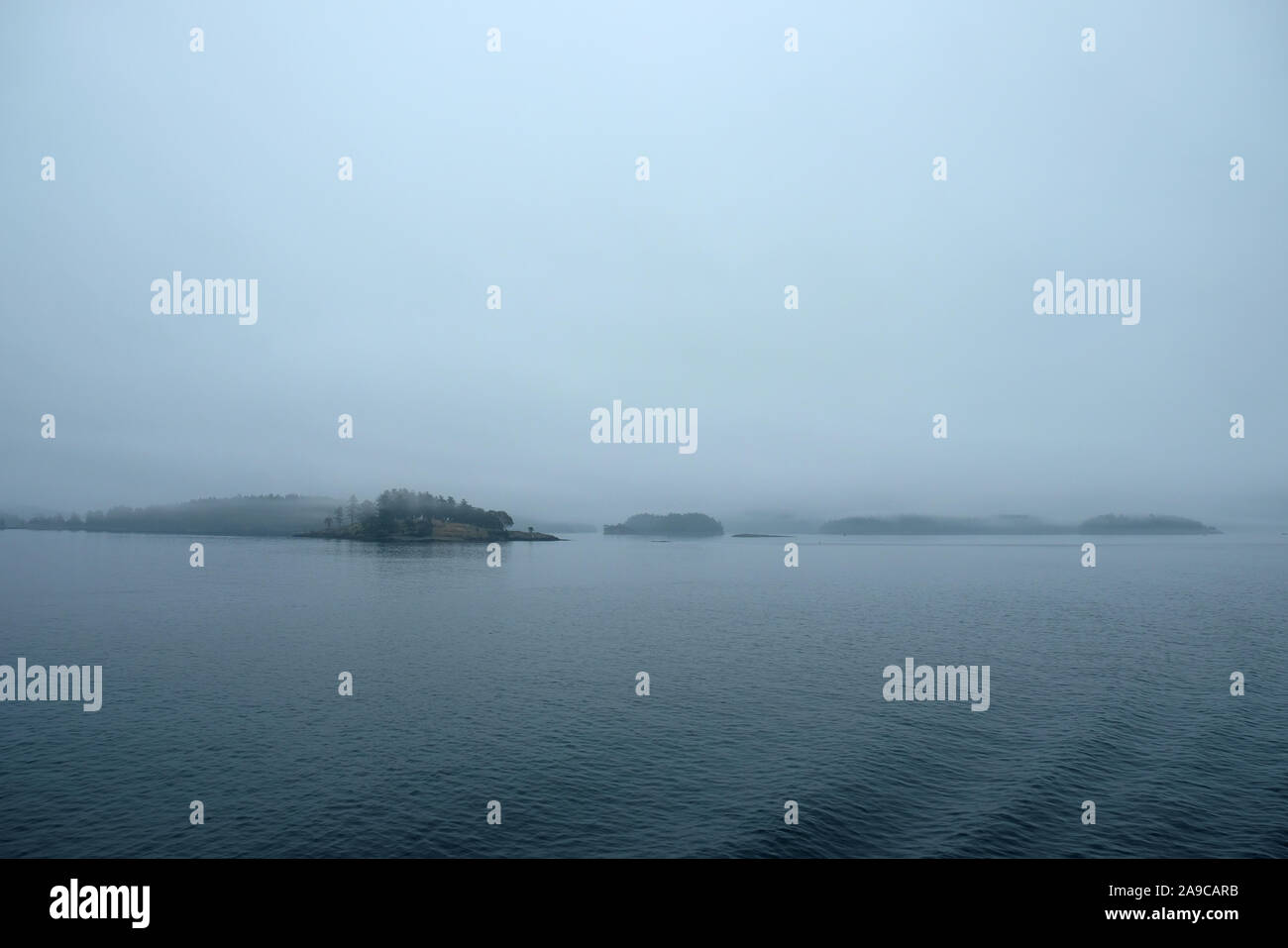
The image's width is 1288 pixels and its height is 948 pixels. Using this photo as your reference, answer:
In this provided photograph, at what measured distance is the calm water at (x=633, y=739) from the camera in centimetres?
3155

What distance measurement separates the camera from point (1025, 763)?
40.6 m

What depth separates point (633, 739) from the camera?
44969 mm

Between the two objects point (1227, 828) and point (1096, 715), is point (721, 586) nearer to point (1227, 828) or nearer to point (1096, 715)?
point (1096, 715)

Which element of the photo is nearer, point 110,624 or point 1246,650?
point 1246,650

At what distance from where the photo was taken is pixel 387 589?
132875 mm

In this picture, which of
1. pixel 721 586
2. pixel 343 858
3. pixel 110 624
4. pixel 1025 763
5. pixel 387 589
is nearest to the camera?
pixel 343 858

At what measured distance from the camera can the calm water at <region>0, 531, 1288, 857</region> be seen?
3155 cm

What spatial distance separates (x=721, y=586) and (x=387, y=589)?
7877 cm
